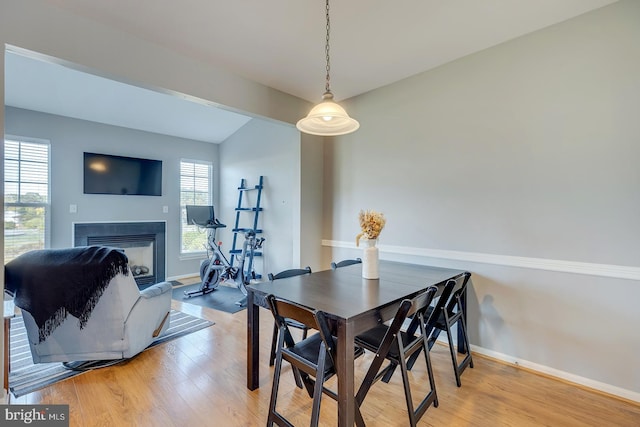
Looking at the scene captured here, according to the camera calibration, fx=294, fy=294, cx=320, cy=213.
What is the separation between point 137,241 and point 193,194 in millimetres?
1266

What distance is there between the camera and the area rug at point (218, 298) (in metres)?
3.88

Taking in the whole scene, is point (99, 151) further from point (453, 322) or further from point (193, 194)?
point (453, 322)

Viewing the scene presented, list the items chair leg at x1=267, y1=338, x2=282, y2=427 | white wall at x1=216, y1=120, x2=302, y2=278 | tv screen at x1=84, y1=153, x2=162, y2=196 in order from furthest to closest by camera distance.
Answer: white wall at x1=216, y1=120, x2=302, y2=278 → tv screen at x1=84, y1=153, x2=162, y2=196 → chair leg at x1=267, y1=338, x2=282, y2=427

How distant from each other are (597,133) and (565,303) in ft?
4.19

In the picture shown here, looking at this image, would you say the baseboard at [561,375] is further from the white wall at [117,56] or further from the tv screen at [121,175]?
the tv screen at [121,175]

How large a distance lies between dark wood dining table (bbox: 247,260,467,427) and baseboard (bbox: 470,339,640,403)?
777 mm

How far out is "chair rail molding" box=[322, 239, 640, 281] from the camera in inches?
80.3

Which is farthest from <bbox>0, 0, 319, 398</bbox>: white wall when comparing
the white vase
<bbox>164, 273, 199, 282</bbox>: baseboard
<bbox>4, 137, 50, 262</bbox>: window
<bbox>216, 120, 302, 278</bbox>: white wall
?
<bbox>164, 273, 199, 282</bbox>: baseboard

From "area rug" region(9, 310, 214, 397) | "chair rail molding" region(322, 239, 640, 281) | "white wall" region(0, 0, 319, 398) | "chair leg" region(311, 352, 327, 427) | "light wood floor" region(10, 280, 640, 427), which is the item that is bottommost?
"light wood floor" region(10, 280, 640, 427)

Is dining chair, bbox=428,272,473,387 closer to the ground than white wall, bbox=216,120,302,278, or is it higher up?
closer to the ground

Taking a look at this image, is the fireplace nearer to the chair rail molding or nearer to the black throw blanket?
the black throw blanket

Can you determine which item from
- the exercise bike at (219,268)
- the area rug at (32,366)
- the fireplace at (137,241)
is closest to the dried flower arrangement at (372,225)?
the area rug at (32,366)

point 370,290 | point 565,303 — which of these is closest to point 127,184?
point 370,290

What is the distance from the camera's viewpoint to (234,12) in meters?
2.18
